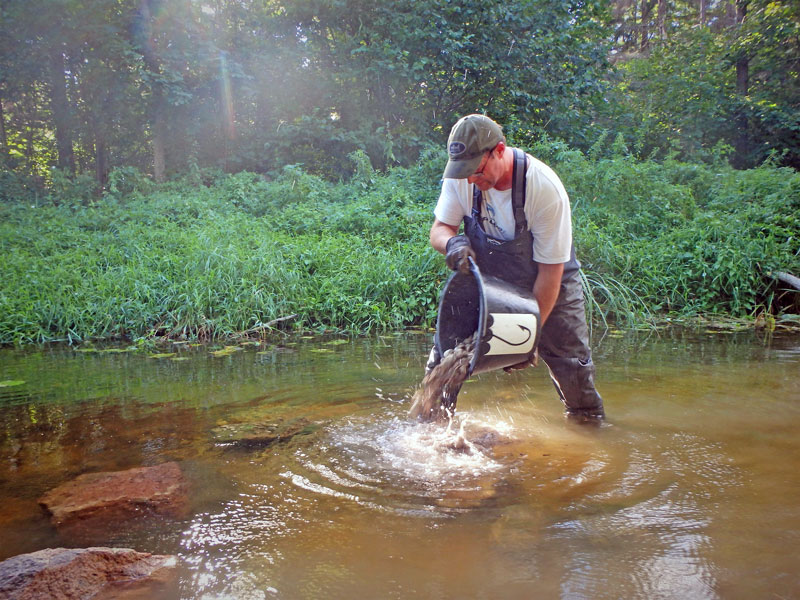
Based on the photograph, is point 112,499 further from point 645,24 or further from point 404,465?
point 645,24

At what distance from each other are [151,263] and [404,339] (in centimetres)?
306

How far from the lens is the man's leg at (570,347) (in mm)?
3051

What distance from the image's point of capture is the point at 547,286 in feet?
9.20

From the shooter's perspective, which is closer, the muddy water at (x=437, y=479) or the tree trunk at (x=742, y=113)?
the muddy water at (x=437, y=479)

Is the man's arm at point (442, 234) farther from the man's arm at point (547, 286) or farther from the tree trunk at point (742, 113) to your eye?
the tree trunk at point (742, 113)

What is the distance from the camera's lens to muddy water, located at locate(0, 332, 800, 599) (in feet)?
5.64

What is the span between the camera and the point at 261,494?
2287 mm

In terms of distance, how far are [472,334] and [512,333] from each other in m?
0.56

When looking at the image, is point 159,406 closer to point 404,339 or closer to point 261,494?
point 261,494

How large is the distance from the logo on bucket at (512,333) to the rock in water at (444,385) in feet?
0.65

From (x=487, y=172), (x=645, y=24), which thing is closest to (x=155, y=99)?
(x=487, y=172)

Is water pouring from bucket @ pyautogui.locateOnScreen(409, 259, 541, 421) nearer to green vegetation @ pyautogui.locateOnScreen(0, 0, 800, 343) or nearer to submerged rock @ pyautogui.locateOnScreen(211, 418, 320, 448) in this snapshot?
submerged rock @ pyautogui.locateOnScreen(211, 418, 320, 448)

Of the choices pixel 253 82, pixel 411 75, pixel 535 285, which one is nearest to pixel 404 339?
pixel 535 285

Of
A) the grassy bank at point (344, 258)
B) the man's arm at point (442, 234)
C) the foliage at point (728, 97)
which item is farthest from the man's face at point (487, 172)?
the foliage at point (728, 97)
